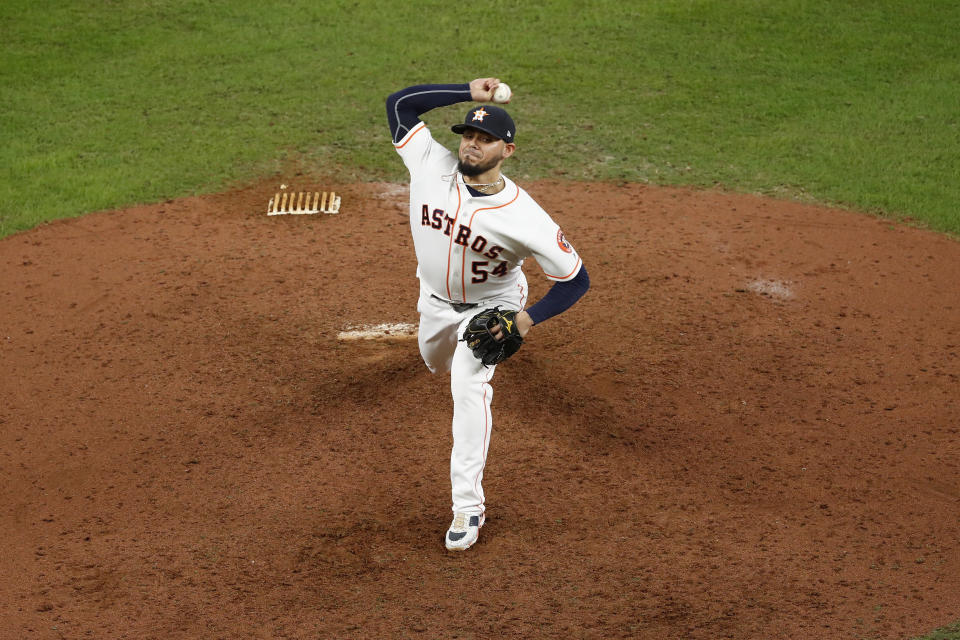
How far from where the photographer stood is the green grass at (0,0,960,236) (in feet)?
32.9

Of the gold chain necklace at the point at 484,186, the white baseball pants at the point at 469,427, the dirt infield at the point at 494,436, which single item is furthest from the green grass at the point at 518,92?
the white baseball pants at the point at 469,427

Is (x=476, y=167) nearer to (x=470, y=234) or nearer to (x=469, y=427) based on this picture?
(x=470, y=234)

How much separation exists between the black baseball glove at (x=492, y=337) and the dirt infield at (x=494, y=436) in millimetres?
958

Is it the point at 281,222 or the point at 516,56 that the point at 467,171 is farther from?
the point at 516,56

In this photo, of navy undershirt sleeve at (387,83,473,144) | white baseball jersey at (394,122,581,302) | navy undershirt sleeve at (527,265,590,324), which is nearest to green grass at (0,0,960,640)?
navy undershirt sleeve at (387,83,473,144)

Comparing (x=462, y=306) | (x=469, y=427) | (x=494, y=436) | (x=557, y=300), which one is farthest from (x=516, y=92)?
(x=469, y=427)

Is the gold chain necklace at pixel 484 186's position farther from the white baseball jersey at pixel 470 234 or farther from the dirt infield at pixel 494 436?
the dirt infield at pixel 494 436

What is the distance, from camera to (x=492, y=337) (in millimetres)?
5211

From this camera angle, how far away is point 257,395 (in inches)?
266

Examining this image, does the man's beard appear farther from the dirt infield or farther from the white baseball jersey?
the dirt infield

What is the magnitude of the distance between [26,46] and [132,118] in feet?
8.95

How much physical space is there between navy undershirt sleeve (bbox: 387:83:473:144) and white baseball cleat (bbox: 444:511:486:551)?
1990 mm

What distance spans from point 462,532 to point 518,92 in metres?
7.38

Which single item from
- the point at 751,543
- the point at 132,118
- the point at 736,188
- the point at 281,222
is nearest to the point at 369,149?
the point at 281,222
